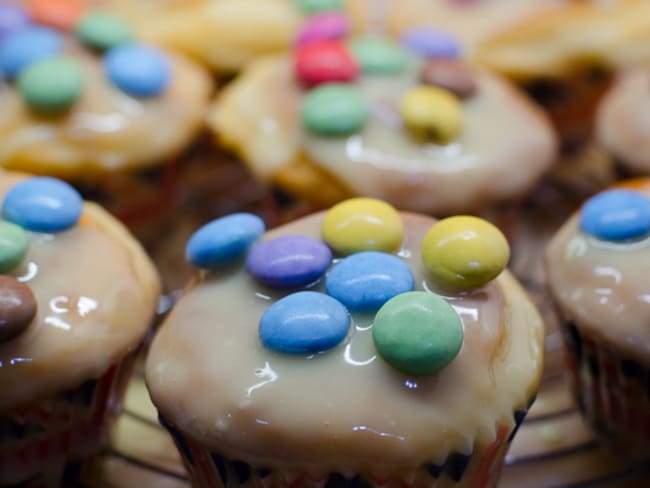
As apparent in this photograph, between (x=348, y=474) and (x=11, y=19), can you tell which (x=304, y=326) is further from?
(x=11, y=19)

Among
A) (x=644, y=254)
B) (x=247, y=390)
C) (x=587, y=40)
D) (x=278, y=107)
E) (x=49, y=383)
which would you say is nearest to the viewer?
(x=247, y=390)

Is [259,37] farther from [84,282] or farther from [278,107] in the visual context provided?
[84,282]

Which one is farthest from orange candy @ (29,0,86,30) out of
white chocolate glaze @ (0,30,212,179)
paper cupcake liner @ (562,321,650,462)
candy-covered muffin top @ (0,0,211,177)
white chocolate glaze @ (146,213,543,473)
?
paper cupcake liner @ (562,321,650,462)

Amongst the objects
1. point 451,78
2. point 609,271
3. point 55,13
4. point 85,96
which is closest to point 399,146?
point 451,78

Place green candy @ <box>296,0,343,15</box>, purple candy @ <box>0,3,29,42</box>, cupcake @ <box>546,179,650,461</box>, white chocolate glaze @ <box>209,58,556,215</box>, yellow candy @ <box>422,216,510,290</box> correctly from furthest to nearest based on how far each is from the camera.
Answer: green candy @ <box>296,0,343,15</box> < purple candy @ <box>0,3,29,42</box> < white chocolate glaze @ <box>209,58,556,215</box> < cupcake @ <box>546,179,650,461</box> < yellow candy @ <box>422,216,510,290</box>

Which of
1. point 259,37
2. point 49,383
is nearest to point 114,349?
point 49,383

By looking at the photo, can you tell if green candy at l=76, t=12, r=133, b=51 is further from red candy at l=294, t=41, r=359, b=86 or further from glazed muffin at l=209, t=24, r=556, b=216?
red candy at l=294, t=41, r=359, b=86
